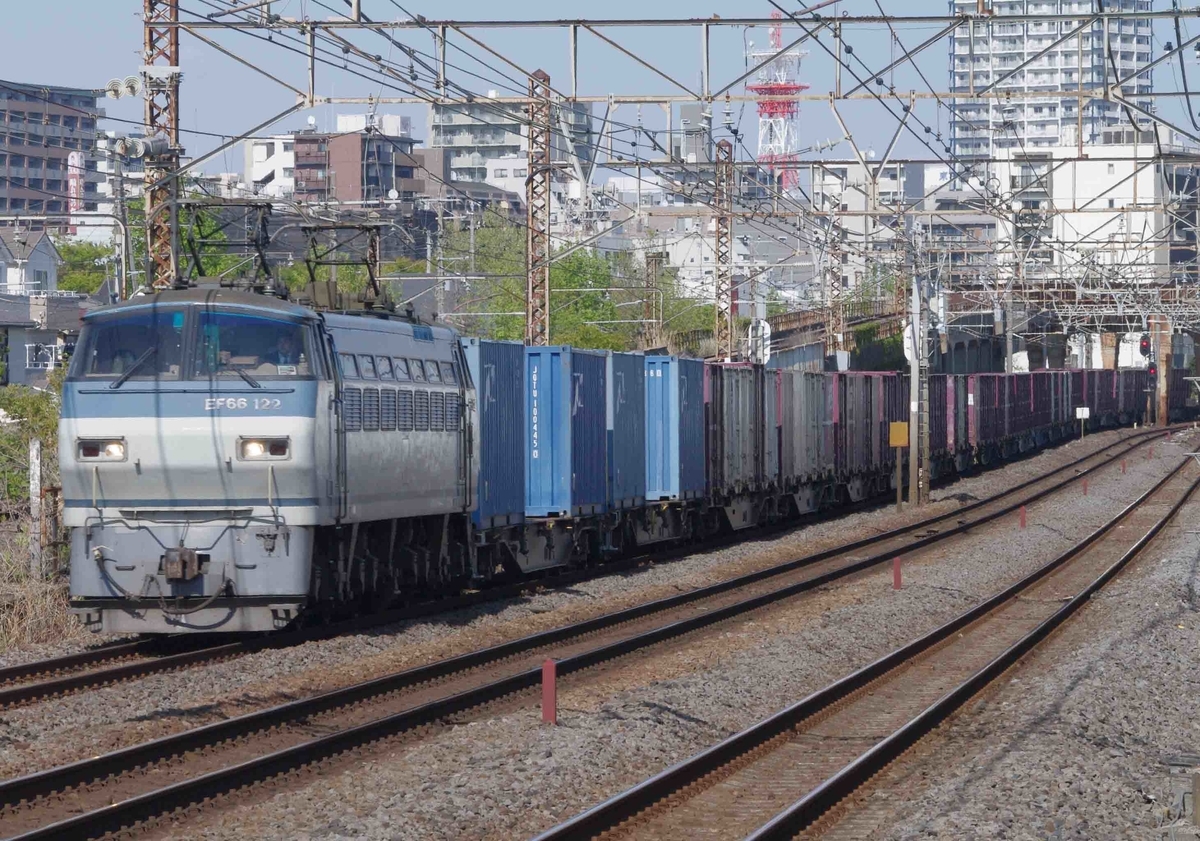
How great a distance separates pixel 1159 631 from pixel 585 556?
27.8 feet

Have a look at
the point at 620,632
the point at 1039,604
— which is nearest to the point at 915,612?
the point at 1039,604

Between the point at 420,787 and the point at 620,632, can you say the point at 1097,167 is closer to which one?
the point at 620,632

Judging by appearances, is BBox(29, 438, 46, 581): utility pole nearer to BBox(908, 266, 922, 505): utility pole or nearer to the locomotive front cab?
the locomotive front cab

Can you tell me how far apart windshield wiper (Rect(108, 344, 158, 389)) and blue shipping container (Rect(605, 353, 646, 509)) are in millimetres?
9688

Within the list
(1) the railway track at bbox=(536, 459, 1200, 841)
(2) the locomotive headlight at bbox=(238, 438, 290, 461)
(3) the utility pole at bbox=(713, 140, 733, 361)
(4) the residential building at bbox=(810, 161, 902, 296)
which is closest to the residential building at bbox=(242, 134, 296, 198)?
(4) the residential building at bbox=(810, 161, 902, 296)

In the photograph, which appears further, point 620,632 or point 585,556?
point 585,556

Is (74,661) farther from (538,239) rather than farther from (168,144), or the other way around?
(538,239)

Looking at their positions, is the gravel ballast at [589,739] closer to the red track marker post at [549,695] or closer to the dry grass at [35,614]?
the red track marker post at [549,695]

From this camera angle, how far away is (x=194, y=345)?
15211 millimetres

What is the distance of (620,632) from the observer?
59.6ft

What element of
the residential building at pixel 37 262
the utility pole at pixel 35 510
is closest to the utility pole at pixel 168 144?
the utility pole at pixel 35 510

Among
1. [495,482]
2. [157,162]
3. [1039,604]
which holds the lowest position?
[1039,604]

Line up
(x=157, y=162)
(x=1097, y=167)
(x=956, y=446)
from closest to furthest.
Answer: (x=157, y=162), (x=956, y=446), (x=1097, y=167)

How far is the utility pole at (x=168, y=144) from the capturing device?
18.8m
